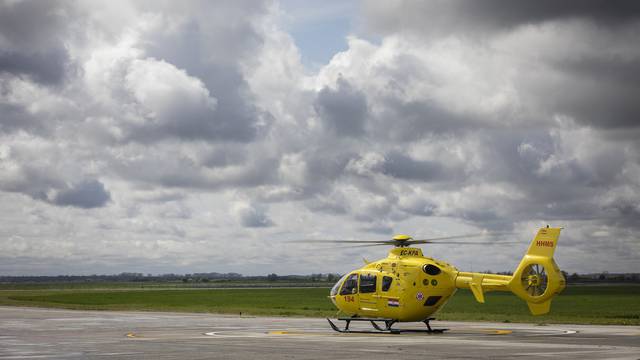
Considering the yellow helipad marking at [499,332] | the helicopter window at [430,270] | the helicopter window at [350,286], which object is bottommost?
the yellow helipad marking at [499,332]

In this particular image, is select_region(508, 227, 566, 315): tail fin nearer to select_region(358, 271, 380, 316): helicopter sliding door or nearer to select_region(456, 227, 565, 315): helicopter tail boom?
select_region(456, 227, 565, 315): helicopter tail boom

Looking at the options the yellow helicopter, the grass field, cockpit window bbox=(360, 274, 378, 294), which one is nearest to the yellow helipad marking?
the yellow helicopter

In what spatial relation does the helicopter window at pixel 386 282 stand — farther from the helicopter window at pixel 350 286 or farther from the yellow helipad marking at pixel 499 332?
the yellow helipad marking at pixel 499 332

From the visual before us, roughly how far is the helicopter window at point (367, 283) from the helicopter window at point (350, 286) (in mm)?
420

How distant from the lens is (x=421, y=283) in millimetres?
36812

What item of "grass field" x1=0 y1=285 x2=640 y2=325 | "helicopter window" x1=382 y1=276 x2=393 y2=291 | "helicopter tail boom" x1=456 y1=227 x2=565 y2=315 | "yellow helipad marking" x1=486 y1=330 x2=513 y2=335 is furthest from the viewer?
"grass field" x1=0 y1=285 x2=640 y2=325

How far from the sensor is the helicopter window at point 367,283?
38.3 m

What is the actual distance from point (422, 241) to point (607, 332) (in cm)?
919

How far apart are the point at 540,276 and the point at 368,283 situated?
8456 millimetres

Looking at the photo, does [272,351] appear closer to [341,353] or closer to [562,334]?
[341,353]

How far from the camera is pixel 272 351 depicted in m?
25.8

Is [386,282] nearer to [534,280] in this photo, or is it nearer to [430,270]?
[430,270]

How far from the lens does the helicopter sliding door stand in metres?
38.2

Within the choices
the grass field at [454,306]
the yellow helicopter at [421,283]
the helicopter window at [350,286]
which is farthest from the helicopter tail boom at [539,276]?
the grass field at [454,306]
